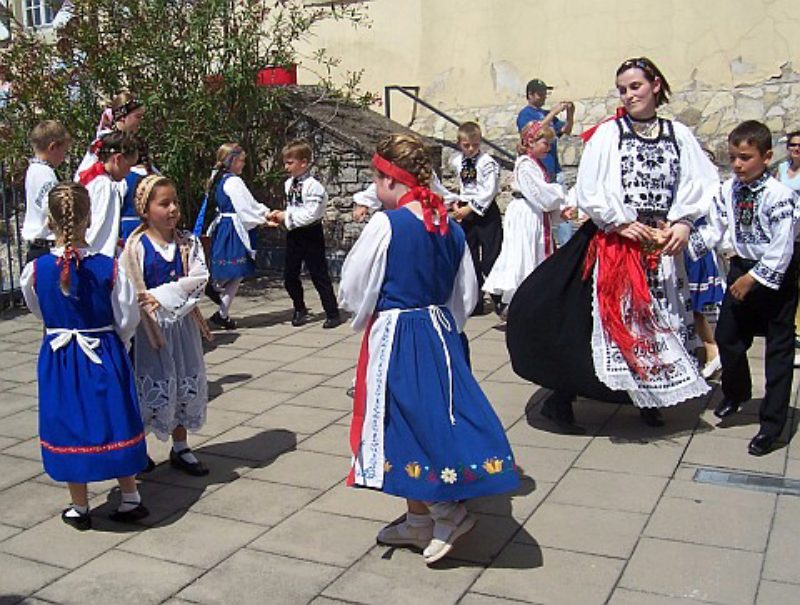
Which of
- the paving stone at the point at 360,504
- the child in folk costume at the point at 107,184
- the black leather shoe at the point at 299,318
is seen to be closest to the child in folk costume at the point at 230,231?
the black leather shoe at the point at 299,318

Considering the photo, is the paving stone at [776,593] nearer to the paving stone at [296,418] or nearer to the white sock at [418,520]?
the white sock at [418,520]

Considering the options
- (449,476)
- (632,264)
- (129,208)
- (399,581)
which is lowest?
(399,581)

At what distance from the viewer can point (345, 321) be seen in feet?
29.2

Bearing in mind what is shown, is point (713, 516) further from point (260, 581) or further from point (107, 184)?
point (107, 184)

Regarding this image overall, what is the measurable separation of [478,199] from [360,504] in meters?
4.67

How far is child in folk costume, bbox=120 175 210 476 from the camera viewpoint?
4.85 m

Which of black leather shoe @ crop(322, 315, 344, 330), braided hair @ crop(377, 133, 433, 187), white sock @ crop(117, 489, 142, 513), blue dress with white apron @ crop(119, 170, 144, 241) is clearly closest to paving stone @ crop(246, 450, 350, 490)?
white sock @ crop(117, 489, 142, 513)

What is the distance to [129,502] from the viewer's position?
457 centimetres

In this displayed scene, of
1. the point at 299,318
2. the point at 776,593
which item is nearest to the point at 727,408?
the point at 776,593

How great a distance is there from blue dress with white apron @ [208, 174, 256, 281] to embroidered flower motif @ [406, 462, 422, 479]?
4.99 m

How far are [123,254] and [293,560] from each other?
1746 mm

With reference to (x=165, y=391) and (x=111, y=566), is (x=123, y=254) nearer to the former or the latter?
(x=165, y=391)

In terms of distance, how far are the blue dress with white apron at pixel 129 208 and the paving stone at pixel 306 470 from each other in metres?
2.46

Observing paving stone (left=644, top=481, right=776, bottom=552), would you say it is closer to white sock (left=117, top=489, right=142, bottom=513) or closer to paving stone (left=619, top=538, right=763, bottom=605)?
paving stone (left=619, top=538, right=763, bottom=605)
